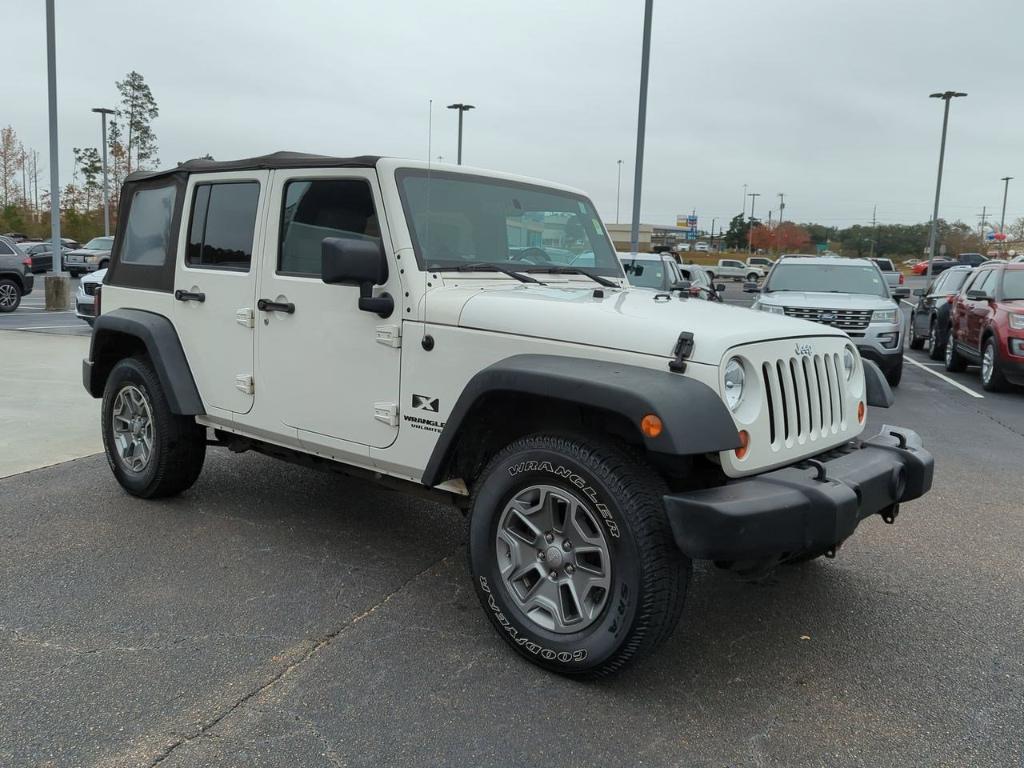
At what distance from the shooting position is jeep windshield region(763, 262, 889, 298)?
1145 cm

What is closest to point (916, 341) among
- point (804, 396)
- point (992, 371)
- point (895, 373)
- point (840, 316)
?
point (992, 371)

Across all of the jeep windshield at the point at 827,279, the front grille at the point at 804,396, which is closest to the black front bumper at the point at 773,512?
the front grille at the point at 804,396

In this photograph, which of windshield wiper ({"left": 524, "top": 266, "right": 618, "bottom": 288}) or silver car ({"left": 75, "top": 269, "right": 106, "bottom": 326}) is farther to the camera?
silver car ({"left": 75, "top": 269, "right": 106, "bottom": 326})

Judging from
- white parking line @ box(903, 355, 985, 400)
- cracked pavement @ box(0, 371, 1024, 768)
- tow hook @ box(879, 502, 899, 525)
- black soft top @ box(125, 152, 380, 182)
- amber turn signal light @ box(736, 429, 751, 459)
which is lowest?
cracked pavement @ box(0, 371, 1024, 768)

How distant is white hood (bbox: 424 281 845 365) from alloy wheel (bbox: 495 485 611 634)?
600 millimetres

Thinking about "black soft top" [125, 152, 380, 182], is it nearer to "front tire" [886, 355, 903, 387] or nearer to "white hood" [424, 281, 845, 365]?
"white hood" [424, 281, 845, 365]

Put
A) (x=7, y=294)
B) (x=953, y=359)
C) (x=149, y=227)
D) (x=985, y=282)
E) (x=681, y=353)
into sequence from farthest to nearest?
(x=7, y=294) → (x=953, y=359) → (x=985, y=282) → (x=149, y=227) → (x=681, y=353)

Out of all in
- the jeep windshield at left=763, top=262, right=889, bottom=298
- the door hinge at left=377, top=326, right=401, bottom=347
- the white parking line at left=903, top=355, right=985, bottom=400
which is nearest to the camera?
the door hinge at left=377, top=326, right=401, bottom=347

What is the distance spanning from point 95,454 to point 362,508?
8.13ft

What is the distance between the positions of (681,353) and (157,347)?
10.3 feet

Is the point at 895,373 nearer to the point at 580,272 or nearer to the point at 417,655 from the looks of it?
the point at 580,272

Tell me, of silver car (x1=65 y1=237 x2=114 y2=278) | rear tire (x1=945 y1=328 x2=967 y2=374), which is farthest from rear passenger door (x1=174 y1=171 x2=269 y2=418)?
silver car (x1=65 y1=237 x2=114 y2=278)

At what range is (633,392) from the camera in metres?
2.78

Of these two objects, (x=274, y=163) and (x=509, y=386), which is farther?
(x=274, y=163)
